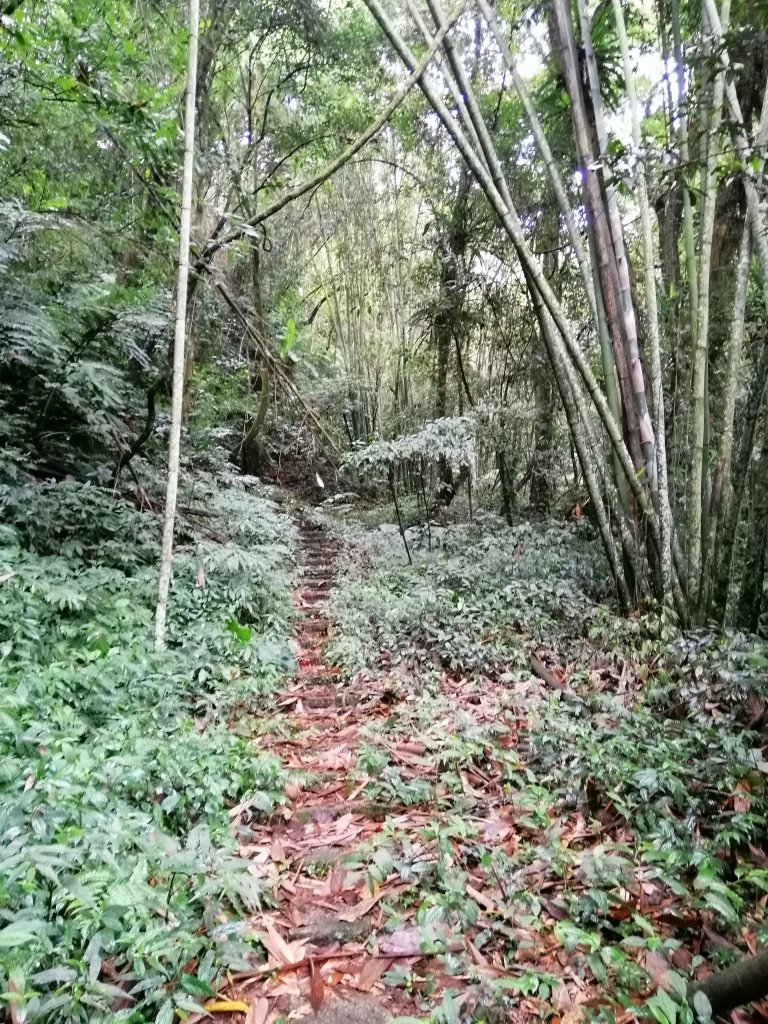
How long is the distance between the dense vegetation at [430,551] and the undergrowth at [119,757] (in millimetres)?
16

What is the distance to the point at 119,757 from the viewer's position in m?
2.40

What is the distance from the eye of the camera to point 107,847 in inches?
75.8

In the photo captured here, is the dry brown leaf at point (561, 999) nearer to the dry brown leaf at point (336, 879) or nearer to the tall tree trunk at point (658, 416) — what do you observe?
the dry brown leaf at point (336, 879)

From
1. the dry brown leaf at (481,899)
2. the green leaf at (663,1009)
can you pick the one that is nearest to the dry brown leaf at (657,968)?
the green leaf at (663,1009)

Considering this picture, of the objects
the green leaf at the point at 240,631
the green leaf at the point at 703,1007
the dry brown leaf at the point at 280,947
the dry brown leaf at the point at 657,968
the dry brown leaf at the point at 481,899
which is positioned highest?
the green leaf at the point at 240,631

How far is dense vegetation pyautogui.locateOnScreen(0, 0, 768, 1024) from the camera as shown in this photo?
1.88 m

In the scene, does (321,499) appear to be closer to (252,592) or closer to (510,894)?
(252,592)

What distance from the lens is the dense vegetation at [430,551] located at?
188cm

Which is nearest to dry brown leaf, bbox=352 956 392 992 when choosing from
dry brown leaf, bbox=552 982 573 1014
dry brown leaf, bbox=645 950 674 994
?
dry brown leaf, bbox=552 982 573 1014

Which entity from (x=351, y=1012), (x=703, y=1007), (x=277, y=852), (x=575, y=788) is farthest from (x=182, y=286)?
(x=703, y=1007)

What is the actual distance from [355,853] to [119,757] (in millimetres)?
995

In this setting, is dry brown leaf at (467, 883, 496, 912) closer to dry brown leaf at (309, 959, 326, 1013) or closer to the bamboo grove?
dry brown leaf at (309, 959, 326, 1013)

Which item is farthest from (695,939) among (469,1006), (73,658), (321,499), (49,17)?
(321,499)

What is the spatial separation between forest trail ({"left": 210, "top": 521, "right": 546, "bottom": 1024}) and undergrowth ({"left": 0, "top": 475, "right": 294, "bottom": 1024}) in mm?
147
